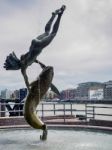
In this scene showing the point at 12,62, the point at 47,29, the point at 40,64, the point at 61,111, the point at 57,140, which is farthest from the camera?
the point at 61,111

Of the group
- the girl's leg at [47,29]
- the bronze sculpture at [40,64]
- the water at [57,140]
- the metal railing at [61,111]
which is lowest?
the water at [57,140]

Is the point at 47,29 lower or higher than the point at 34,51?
higher

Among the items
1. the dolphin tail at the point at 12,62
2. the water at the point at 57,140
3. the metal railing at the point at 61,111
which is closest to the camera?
the water at the point at 57,140

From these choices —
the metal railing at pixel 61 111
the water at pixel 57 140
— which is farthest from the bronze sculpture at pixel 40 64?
the metal railing at pixel 61 111

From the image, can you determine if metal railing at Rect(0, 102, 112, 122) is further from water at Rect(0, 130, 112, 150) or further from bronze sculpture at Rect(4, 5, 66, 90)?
bronze sculpture at Rect(4, 5, 66, 90)

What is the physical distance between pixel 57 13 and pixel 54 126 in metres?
5.94

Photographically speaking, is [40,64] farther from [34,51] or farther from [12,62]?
[12,62]

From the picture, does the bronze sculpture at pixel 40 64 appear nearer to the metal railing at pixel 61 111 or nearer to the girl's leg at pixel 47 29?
the girl's leg at pixel 47 29

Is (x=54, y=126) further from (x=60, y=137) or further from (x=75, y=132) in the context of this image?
(x=60, y=137)

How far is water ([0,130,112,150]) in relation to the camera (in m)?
11.9

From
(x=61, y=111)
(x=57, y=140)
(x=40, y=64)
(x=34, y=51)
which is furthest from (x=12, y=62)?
(x=61, y=111)

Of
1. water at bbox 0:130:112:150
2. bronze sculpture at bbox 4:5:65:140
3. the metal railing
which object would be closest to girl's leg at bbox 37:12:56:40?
bronze sculpture at bbox 4:5:65:140

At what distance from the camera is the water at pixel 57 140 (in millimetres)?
11922

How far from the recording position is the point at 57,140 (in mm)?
13320
